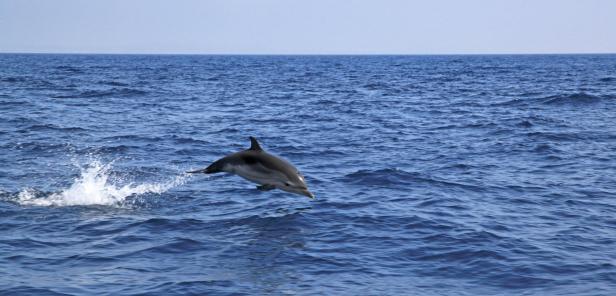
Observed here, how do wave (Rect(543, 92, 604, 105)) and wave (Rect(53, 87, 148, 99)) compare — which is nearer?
wave (Rect(543, 92, 604, 105))

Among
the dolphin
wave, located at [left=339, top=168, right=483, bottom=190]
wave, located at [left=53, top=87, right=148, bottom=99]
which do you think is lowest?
wave, located at [left=339, top=168, right=483, bottom=190]

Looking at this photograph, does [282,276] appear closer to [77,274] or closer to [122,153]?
[77,274]

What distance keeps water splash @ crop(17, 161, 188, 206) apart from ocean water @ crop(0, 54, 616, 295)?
7 cm

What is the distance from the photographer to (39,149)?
784 inches

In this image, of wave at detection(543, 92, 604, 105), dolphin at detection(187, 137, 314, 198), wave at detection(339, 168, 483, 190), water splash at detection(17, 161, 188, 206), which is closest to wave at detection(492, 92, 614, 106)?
wave at detection(543, 92, 604, 105)

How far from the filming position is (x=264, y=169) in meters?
10.2

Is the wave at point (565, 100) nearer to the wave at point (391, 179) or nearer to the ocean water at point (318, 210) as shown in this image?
the ocean water at point (318, 210)

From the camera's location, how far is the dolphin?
10062mm

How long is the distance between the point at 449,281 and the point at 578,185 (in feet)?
25.5

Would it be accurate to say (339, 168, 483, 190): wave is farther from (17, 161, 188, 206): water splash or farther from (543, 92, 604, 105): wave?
(543, 92, 604, 105): wave

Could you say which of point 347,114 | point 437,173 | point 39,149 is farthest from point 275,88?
point 437,173

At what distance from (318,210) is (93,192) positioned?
470 cm

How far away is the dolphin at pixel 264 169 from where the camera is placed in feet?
33.0

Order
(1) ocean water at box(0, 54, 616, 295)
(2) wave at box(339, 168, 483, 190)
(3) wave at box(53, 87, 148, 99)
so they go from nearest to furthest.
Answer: (1) ocean water at box(0, 54, 616, 295)
(2) wave at box(339, 168, 483, 190)
(3) wave at box(53, 87, 148, 99)
